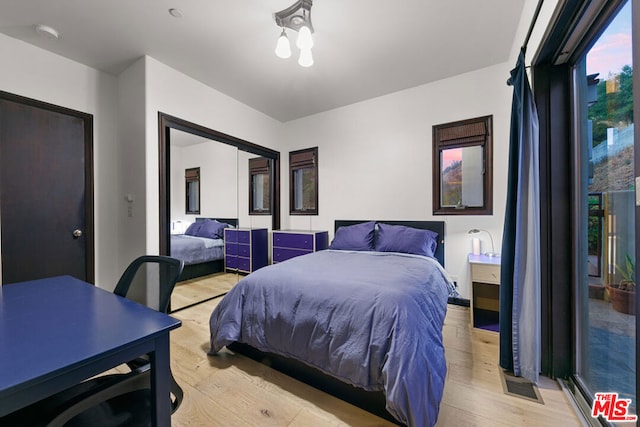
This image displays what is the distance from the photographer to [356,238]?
317cm

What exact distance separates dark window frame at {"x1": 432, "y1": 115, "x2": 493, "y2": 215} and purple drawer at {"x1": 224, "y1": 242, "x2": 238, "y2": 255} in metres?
2.85

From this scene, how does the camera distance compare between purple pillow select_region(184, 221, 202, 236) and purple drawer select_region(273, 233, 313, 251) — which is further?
purple drawer select_region(273, 233, 313, 251)

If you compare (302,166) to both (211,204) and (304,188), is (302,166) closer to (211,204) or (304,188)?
(304,188)

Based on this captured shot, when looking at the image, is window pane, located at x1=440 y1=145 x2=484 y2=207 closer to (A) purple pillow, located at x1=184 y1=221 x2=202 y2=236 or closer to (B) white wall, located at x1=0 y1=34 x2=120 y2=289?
(A) purple pillow, located at x1=184 y1=221 x2=202 y2=236

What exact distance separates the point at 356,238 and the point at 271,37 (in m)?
2.30

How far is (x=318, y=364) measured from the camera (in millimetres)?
1579

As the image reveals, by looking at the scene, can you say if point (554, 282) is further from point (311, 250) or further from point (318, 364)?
point (311, 250)

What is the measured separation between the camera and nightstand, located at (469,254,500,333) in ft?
7.84

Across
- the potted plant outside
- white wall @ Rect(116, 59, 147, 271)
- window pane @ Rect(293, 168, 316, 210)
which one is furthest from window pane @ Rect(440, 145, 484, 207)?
white wall @ Rect(116, 59, 147, 271)

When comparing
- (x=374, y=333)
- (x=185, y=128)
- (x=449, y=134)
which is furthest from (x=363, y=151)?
(x=374, y=333)

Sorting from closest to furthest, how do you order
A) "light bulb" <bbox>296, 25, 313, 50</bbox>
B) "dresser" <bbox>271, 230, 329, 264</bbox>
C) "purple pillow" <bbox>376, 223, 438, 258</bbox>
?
"light bulb" <bbox>296, 25, 313, 50</bbox> < "purple pillow" <bbox>376, 223, 438, 258</bbox> < "dresser" <bbox>271, 230, 329, 264</bbox>

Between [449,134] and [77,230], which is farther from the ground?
[449,134]

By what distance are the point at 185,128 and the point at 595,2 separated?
3376 millimetres

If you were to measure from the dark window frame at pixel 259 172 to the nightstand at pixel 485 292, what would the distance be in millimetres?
3095
